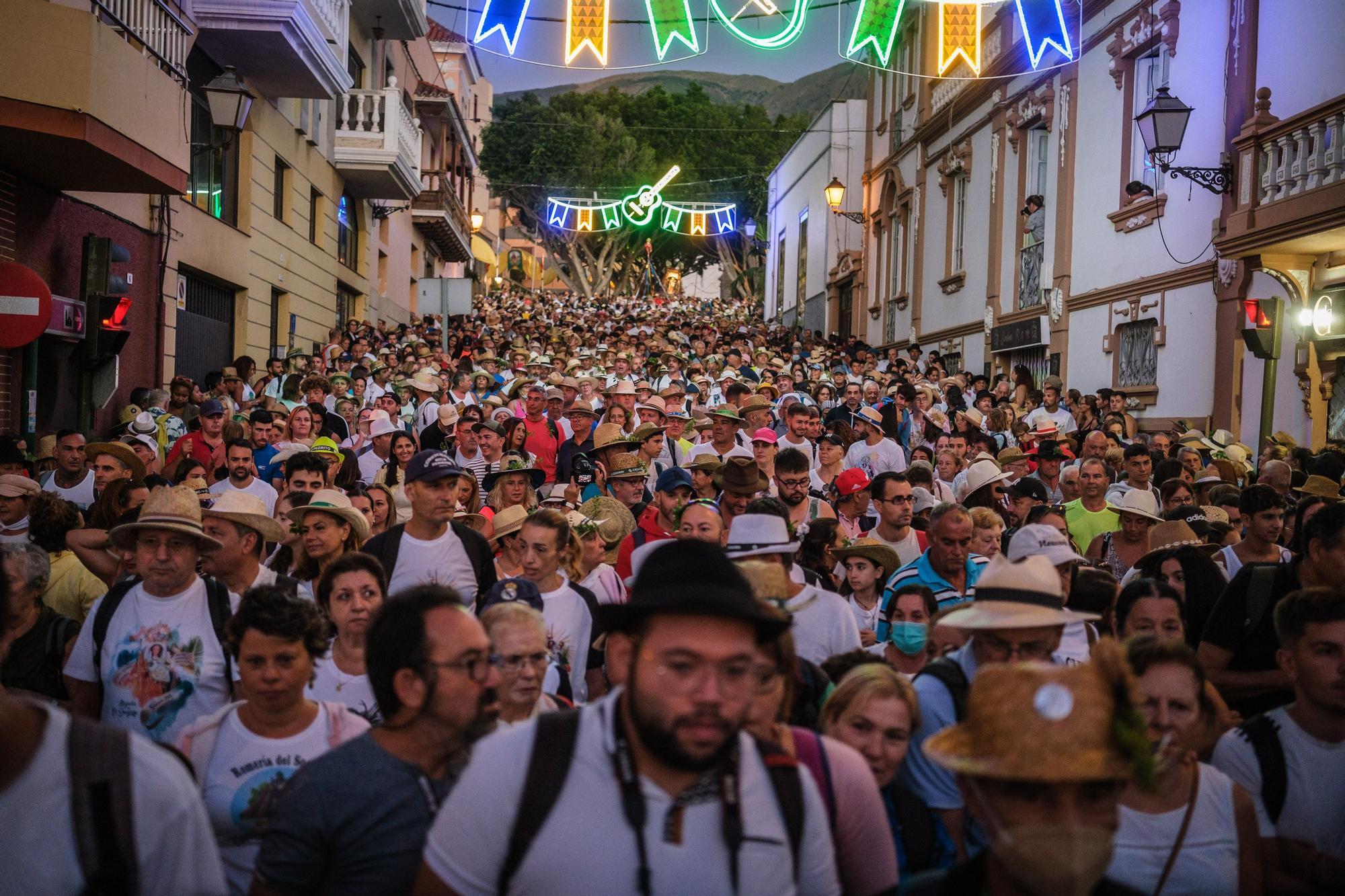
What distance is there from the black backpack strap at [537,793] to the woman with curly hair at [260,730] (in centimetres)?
152

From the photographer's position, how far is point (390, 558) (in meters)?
6.55

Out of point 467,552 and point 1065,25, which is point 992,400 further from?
point 467,552

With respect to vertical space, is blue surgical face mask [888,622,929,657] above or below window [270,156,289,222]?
below

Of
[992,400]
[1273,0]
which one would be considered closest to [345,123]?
[992,400]

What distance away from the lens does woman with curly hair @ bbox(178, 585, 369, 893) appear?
152 inches

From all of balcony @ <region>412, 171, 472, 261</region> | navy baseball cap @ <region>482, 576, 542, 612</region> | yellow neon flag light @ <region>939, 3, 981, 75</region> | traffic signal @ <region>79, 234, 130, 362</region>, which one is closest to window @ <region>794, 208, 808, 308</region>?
balcony @ <region>412, 171, 472, 261</region>

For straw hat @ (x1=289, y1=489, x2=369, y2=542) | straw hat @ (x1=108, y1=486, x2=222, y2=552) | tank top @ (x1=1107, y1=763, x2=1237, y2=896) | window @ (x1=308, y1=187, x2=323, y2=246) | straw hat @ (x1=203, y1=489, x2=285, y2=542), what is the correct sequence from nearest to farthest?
tank top @ (x1=1107, y1=763, x2=1237, y2=896)
straw hat @ (x1=108, y1=486, x2=222, y2=552)
straw hat @ (x1=203, y1=489, x2=285, y2=542)
straw hat @ (x1=289, y1=489, x2=369, y2=542)
window @ (x1=308, y1=187, x2=323, y2=246)

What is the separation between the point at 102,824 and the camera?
2309mm

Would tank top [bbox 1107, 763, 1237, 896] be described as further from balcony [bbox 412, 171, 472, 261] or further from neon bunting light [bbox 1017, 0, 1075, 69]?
balcony [bbox 412, 171, 472, 261]

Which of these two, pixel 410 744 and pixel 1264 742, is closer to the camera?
pixel 410 744

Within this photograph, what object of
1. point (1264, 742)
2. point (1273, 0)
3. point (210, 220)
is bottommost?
point (1264, 742)

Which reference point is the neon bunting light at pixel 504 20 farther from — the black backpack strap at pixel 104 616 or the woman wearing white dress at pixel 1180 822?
the woman wearing white dress at pixel 1180 822

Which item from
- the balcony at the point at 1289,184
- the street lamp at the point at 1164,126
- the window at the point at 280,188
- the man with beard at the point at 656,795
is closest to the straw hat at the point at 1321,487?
the balcony at the point at 1289,184

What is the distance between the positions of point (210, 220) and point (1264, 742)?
54.7ft
